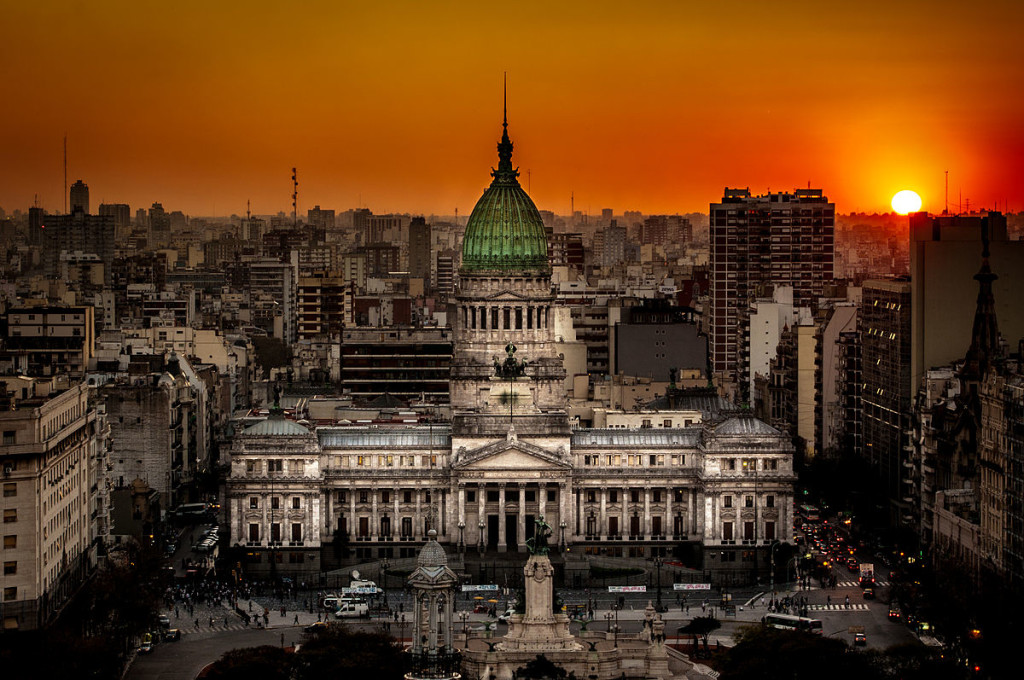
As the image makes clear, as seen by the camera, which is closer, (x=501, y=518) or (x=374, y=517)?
(x=501, y=518)

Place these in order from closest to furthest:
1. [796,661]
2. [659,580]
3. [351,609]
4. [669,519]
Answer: [796,661] < [351,609] < [659,580] < [669,519]

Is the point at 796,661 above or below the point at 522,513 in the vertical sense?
below

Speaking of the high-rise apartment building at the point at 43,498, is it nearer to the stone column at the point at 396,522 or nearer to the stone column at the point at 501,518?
the stone column at the point at 396,522

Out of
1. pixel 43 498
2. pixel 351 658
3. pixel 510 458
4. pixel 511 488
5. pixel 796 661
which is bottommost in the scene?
pixel 796 661

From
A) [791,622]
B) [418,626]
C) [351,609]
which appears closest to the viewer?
[418,626]

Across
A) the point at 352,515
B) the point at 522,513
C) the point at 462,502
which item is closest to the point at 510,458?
the point at 522,513

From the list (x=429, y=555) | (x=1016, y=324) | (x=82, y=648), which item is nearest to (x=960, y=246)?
(x=1016, y=324)

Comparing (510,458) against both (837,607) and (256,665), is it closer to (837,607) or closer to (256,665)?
(837,607)

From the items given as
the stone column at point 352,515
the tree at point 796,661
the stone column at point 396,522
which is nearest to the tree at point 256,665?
the tree at point 796,661

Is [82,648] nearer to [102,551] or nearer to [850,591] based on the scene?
[102,551]
